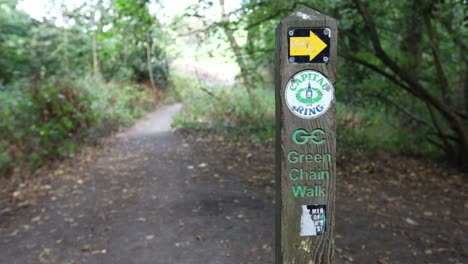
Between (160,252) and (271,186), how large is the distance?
2640 mm

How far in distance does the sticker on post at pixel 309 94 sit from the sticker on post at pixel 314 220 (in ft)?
1.58

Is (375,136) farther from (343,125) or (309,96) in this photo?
(309,96)

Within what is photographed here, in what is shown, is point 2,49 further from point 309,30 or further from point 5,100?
point 309,30

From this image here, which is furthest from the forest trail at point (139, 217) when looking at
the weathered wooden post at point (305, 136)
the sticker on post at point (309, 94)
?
the sticker on post at point (309, 94)

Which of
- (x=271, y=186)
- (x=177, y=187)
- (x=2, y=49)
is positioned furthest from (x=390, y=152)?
(x=2, y=49)

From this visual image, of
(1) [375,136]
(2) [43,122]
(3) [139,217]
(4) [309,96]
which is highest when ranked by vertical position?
(4) [309,96]

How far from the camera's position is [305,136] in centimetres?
198

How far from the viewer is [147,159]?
8.74m

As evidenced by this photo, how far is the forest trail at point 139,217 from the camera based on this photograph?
4.17 meters

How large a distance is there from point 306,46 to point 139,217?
3.96m

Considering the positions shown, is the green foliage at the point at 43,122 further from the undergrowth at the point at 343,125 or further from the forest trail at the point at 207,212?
the undergrowth at the point at 343,125

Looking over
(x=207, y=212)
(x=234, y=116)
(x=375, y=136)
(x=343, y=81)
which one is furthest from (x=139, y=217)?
(x=234, y=116)

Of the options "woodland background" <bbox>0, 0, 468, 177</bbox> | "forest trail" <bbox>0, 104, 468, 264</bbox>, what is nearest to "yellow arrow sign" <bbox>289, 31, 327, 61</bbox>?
"forest trail" <bbox>0, 104, 468, 264</bbox>

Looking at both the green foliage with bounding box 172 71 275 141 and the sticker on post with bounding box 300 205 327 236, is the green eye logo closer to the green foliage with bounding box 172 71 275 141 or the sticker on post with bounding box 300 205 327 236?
the sticker on post with bounding box 300 205 327 236
